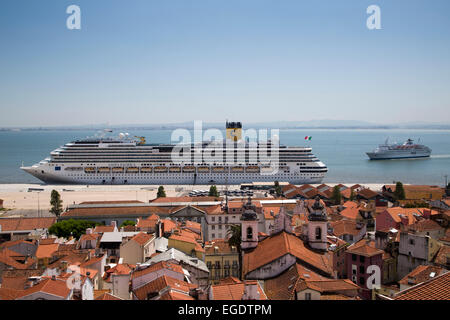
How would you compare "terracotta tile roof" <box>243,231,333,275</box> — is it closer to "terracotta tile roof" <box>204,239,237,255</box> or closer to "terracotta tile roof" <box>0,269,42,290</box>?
"terracotta tile roof" <box>204,239,237,255</box>

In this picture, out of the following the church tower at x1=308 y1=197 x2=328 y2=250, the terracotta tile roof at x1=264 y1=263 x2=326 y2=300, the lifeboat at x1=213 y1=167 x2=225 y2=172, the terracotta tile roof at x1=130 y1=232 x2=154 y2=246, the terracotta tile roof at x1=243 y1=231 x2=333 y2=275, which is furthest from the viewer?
the lifeboat at x1=213 y1=167 x2=225 y2=172

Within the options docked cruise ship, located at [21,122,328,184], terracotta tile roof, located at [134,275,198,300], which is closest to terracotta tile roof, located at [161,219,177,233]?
terracotta tile roof, located at [134,275,198,300]

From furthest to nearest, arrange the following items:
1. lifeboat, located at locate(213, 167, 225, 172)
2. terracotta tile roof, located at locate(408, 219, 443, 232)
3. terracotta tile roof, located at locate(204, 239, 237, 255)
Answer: lifeboat, located at locate(213, 167, 225, 172)
terracotta tile roof, located at locate(408, 219, 443, 232)
terracotta tile roof, located at locate(204, 239, 237, 255)

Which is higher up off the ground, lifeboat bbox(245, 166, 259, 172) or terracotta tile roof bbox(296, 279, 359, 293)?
terracotta tile roof bbox(296, 279, 359, 293)

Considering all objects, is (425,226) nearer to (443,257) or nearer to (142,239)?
(443,257)

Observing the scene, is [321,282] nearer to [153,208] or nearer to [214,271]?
[214,271]

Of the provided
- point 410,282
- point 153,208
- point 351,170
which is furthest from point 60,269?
point 351,170
